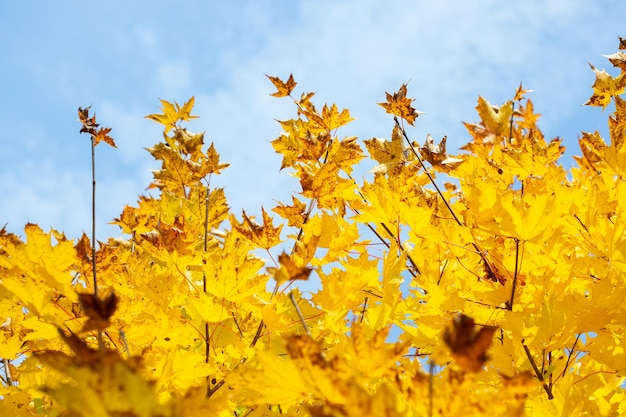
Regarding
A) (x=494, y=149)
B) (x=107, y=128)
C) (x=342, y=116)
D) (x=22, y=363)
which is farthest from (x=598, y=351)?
(x=22, y=363)

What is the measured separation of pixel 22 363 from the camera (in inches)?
69.9

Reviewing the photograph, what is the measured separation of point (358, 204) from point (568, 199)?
2.72ft

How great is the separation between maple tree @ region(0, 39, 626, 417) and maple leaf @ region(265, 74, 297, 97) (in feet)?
0.60

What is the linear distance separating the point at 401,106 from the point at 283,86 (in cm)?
67

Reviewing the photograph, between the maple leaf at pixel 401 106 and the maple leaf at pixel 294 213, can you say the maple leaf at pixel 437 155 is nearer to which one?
the maple leaf at pixel 401 106

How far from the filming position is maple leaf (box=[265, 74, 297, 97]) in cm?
249

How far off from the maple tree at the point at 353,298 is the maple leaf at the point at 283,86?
0.60ft

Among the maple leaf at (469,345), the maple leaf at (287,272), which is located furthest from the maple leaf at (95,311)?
the maple leaf at (469,345)

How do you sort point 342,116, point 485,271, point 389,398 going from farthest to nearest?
point 342,116
point 485,271
point 389,398

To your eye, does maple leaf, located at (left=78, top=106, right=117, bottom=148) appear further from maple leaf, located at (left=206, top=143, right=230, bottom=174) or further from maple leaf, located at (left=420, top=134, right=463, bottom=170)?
maple leaf, located at (left=420, top=134, right=463, bottom=170)

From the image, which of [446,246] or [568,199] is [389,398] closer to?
[568,199]

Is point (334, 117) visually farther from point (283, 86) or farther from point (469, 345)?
point (469, 345)

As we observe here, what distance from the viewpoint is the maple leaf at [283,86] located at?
2488mm

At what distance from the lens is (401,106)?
82.9 inches
